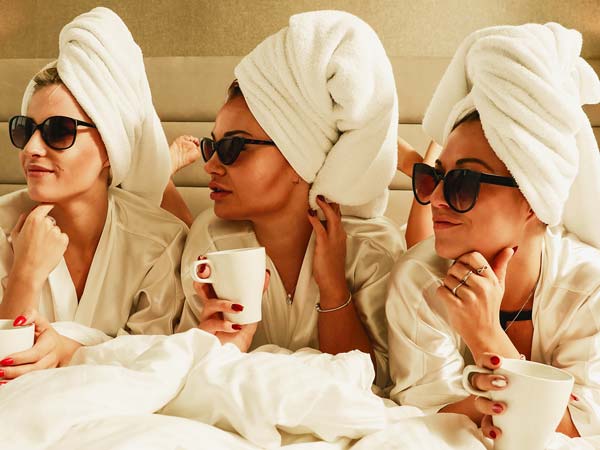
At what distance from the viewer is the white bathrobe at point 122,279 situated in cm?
178

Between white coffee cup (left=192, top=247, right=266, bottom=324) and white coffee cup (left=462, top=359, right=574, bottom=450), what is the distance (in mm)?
556

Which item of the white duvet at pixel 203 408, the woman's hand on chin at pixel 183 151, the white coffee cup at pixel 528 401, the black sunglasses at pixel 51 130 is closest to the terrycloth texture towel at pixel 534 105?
the white coffee cup at pixel 528 401

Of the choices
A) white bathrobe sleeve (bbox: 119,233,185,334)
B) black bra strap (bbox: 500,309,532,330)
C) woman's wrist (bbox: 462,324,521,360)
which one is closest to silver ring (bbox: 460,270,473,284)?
woman's wrist (bbox: 462,324,521,360)

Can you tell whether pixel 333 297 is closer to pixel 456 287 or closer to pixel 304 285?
pixel 304 285

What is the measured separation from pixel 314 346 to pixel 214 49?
1.82 metres

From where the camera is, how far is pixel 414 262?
159 cm

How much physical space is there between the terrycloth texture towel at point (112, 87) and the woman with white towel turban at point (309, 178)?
0.28 metres

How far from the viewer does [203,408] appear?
1.21 meters

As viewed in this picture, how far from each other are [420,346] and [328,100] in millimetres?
685

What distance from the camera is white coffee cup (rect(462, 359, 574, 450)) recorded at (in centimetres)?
104

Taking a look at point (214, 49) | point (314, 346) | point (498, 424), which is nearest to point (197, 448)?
point (498, 424)

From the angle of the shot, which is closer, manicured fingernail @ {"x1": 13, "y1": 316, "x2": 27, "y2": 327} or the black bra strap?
manicured fingernail @ {"x1": 13, "y1": 316, "x2": 27, "y2": 327}

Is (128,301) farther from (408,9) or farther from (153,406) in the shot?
(408,9)

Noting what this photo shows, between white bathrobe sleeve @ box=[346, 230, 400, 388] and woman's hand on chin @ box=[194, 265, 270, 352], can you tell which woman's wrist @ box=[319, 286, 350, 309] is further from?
woman's hand on chin @ box=[194, 265, 270, 352]
